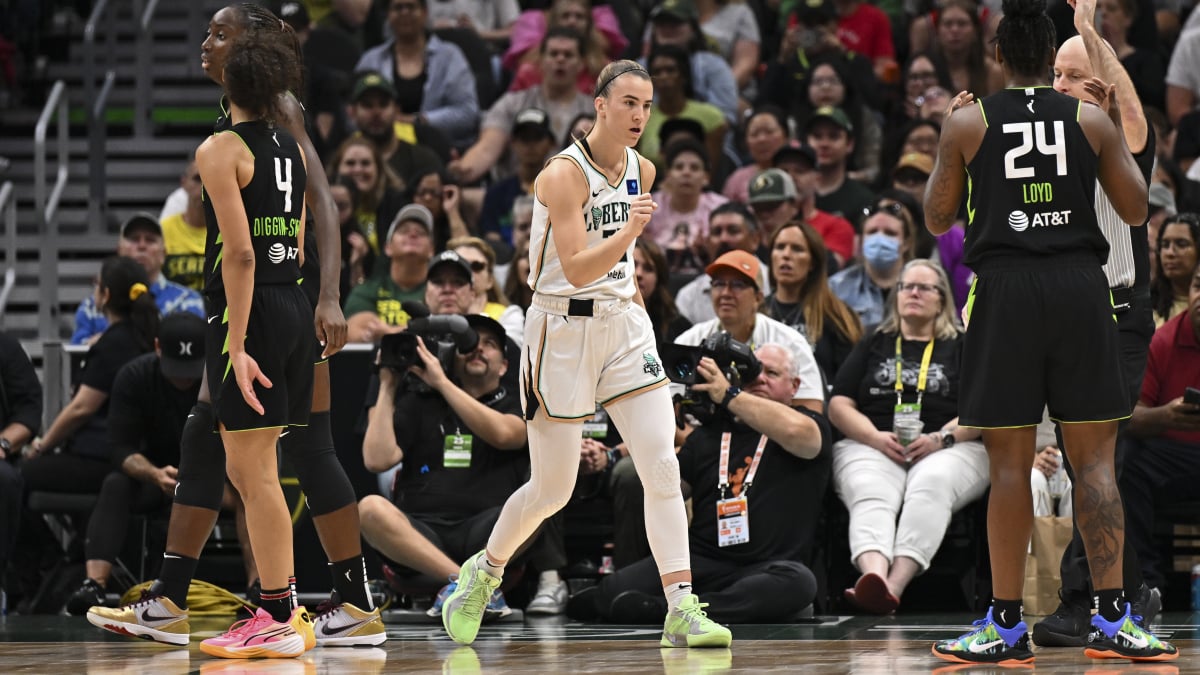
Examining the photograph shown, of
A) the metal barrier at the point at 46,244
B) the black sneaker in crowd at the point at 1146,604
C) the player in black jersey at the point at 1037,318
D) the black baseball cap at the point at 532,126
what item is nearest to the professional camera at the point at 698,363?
the black sneaker in crowd at the point at 1146,604

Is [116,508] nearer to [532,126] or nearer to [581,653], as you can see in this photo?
[581,653]

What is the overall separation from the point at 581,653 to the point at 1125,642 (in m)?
1.80

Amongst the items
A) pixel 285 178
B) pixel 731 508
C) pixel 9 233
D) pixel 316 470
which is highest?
pixel 9 233

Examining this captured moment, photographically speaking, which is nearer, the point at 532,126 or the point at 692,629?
the point at 692,629

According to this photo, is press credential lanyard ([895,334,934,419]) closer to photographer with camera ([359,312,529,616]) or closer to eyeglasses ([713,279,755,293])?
eyeglasses ([713,279,755,293])

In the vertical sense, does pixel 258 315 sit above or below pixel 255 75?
below

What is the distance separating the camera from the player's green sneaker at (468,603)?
6172mm

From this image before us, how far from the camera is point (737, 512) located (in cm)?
730

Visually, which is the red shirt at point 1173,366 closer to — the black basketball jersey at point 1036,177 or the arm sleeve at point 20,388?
the black basketball jersey at point 1036,177

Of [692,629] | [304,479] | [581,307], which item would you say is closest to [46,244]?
[304,479]

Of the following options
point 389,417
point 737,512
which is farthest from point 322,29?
point 737,512

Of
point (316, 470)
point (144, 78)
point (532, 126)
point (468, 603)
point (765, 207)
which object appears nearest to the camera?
point (316, 470)

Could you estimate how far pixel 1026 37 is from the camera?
5203mm

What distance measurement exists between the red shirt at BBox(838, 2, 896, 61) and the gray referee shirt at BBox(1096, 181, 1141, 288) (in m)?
6.69
